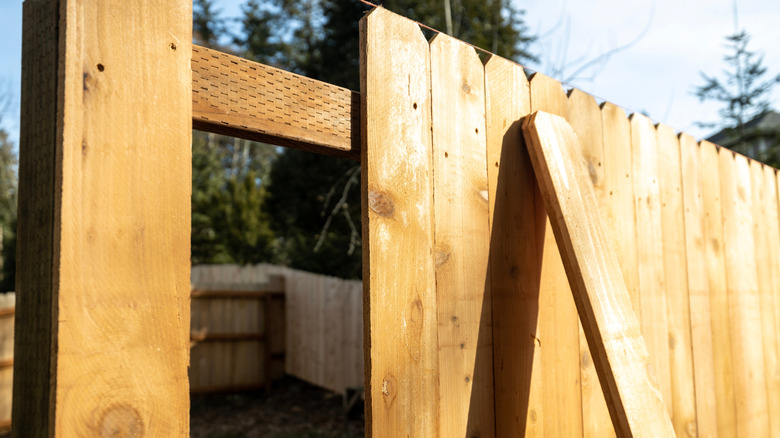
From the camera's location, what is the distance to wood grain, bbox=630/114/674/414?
78.8 inches

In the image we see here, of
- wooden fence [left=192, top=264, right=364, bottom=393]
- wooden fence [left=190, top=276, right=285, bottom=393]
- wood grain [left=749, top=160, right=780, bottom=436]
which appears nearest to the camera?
wood grain [left=749, top=160, right=780, bottom=436]

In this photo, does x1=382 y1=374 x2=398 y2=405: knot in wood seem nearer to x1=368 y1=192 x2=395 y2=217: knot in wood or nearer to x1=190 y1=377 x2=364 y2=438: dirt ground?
x1=368 y1=192 x2=395 y2=217: knot in wood

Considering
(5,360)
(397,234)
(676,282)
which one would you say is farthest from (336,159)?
(397,234)

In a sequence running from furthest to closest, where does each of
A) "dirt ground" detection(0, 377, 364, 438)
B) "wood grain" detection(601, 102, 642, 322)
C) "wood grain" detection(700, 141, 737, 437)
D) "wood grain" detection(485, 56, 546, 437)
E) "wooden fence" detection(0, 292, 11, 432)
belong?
"dirt ground" detection(0, 377, 364, 438) → "wooden fence" detection(0, 292, 11, 432) → "wood grain" detection(700, 141, 737, 437) → "wood grain" detection(601, 102, 642, 322) → "wood grain" detection(485, 56, 546, 437)

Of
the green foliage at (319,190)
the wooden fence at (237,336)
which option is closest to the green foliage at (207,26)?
the green foliage at (319,190)

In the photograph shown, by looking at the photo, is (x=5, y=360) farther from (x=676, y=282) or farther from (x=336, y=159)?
(x=676, y=282)

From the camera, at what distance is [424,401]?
4.49 ft

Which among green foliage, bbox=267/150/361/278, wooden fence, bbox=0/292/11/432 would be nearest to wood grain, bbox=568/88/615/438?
wooden fence, bbox=0/292/11/432

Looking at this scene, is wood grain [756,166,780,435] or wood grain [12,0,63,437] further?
wood grain [756,166,780,435]

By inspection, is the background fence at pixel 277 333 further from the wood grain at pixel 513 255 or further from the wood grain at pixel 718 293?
the wood grain at pixel 513 255

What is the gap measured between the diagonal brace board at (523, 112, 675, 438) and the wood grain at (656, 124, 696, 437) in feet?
1.77

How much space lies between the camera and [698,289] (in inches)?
89.7

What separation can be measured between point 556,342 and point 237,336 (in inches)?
299

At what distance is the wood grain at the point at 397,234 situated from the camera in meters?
1.29
